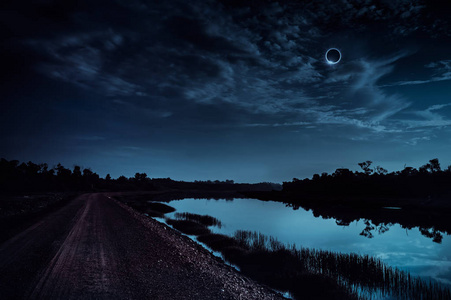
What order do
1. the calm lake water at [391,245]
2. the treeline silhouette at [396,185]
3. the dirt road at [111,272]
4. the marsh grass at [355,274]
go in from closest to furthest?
1. the dirt road at [111,272]
2. the marsh grass at [355,274]
3. the calm lake water at [391,245]
4. the treeline silhouette at [396,185]

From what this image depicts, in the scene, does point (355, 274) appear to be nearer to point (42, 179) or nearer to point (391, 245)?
point (391, 245)

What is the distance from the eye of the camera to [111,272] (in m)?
12.2

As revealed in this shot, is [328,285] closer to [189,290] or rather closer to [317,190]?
[189,290]

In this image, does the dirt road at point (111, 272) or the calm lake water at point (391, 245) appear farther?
the calm lake water at point (391, 245)

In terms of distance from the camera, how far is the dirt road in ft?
32.9

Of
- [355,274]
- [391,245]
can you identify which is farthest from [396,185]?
[355,274]

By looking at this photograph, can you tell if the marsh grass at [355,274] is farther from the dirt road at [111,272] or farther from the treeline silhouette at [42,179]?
the treeline silhouette at [42,179]

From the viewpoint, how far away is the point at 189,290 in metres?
10.7

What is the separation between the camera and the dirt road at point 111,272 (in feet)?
32.9

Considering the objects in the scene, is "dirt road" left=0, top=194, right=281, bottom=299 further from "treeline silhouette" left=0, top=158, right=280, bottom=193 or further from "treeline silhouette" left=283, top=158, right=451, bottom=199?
"treeline silhouette" left=0, top=158, right=280, bottom=193

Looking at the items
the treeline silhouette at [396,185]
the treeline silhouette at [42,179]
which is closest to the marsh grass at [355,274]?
the treeline silhouette at [396,185]

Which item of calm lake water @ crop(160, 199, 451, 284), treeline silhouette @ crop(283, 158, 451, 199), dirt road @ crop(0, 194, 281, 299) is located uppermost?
treeline silhouette @ crop(283, 158, 451, 199)

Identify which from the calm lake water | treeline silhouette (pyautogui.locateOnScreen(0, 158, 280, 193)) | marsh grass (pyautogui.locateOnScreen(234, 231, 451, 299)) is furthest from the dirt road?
treeline silhouette (pyautogui.locateOnScreen(0, 158, 280, 193))

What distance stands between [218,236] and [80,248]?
1385 cm
